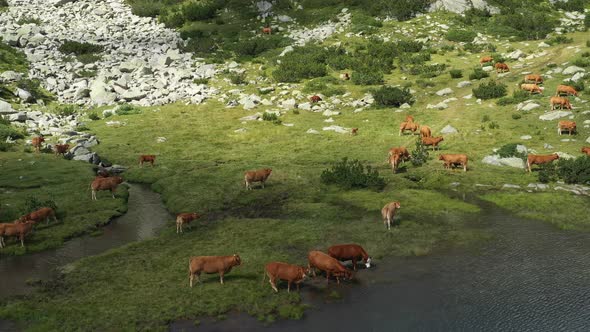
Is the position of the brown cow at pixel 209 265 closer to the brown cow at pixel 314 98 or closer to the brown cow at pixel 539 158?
the brown cow at pixel 539 158

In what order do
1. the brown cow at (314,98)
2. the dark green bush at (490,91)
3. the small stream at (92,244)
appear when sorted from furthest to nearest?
the brown cow at (314,98) → the dark green bush at (490,91) → the small stream at (92,244)

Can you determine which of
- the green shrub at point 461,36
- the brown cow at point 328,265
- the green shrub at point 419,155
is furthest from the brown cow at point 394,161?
the green shrub at point 461,36

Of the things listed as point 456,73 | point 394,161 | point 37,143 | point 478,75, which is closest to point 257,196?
point 394,161

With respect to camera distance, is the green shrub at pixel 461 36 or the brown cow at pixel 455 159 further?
the green shrub at pixel 461 36

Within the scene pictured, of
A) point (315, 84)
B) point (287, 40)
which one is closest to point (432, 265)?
point (315, 84)

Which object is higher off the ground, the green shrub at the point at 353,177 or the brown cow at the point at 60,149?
the green shrub at the point at 353,177

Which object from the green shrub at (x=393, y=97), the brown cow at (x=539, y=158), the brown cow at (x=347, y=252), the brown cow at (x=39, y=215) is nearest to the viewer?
the brown cow at (x=347, y=252)
